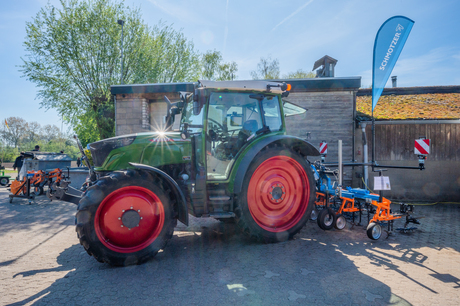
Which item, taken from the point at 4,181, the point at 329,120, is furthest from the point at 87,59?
the point at 329,120

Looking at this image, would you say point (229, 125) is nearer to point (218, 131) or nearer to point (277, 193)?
point (218, 131)

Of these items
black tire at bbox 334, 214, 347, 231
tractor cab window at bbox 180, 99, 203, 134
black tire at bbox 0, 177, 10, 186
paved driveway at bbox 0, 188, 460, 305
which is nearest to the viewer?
paved driveway at bbox 0, 188, 460, 305

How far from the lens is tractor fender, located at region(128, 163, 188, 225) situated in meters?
3.36

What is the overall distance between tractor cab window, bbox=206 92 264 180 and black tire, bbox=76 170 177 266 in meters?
0.86

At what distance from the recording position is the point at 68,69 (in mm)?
16453

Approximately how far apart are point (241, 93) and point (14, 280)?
3.59m

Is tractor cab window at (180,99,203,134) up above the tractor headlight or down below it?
above

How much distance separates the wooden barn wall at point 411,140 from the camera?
855 centimetres

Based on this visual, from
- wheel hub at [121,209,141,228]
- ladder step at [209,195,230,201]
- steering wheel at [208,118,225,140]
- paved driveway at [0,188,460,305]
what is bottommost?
paved driveway at [0,188,460,305]

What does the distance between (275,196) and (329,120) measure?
19.3 ft

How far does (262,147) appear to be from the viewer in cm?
399

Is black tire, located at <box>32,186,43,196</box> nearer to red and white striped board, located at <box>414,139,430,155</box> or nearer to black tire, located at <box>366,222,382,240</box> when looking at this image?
black tire, located at <box>366,222,382,240</box>

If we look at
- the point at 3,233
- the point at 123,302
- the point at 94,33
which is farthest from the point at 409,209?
the point at 94,33

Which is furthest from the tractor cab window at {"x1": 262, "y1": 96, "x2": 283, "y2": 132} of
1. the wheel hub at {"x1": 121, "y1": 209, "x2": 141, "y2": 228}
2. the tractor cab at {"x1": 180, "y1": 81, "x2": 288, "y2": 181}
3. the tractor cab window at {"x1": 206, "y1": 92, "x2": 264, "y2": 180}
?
the wheel hub at {"x1": 121, "y1": 209, "x2": 141, "y2": 228}
